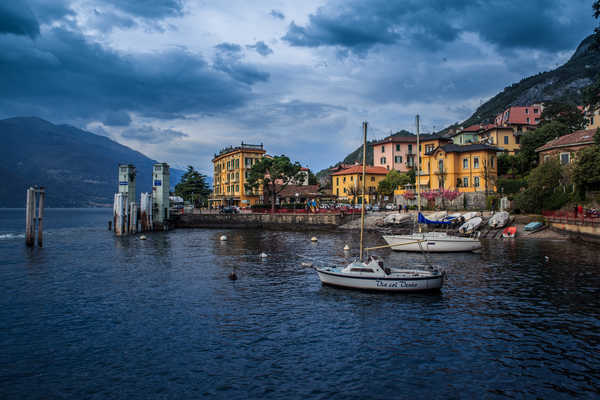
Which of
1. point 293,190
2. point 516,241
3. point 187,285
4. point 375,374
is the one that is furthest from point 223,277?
point 293,190

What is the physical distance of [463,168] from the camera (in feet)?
250

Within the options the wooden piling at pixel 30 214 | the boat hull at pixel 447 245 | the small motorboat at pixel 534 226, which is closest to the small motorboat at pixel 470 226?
the small motorboat at pixel 534 226

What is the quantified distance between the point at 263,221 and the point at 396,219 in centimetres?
2741

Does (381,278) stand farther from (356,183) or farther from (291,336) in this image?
(356,183)

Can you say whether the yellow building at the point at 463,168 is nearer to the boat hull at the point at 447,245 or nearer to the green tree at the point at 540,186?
the green tree at the point at 540,186

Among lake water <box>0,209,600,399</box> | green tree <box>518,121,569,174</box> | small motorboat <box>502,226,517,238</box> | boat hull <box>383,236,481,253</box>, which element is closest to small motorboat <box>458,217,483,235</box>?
small motorboat <box>502,226,517,238</box>

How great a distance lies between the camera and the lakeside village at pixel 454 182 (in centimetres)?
5466

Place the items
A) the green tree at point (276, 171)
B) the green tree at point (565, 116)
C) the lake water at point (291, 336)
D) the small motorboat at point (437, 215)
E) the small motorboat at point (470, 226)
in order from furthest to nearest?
the green tree at point (565, 116) → the green tree at point (276, 171) → the small motorboat at point (437, 215) → the small motorboat at point (470, 226) → the lake water at point (291, 336)

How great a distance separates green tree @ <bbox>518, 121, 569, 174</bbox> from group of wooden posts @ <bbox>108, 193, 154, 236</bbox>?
7405 centimetres

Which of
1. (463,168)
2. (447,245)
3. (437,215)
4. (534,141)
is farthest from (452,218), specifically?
(534,141)

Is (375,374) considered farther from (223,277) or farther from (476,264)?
(476,264)

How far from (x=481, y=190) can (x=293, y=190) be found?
45.3 m

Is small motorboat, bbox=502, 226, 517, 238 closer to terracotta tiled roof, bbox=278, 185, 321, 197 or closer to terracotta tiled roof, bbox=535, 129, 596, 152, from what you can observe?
terracotta tiled roof, bbox=535, 129, 596, 152

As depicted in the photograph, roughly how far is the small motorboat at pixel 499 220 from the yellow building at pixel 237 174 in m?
58.8
